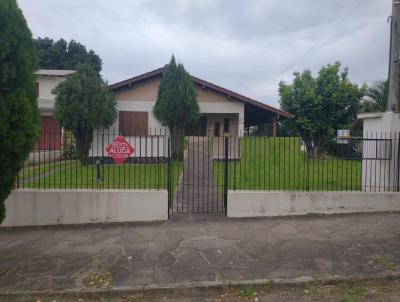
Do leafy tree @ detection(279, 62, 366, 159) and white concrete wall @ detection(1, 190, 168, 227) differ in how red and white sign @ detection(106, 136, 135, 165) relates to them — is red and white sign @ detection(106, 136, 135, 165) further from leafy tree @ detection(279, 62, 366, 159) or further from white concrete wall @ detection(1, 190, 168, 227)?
leafy tree @ detection(279, 62, 366, 159)

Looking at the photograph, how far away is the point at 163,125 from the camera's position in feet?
50.3

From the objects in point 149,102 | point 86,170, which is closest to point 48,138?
point 86,170

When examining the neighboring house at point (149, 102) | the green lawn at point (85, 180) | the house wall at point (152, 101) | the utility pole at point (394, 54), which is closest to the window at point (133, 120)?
the neighboring house at point (149, 102)

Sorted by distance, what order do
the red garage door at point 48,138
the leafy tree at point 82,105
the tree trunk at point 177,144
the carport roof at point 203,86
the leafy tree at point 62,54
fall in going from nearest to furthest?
the red garage door at point 48,138 < the tree trunk at point 177,144 < the leafy tree at point 82,105 < the carport roof at point 203,86 < the leafy tree at point 62,54

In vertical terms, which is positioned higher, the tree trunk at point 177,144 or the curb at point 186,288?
the tree trunk at point 177,144

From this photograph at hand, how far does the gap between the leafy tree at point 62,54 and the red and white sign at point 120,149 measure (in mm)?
34117

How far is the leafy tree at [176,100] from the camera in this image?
14844mm

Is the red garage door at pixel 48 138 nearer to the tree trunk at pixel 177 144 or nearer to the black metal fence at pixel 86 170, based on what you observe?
the black metal fence at pixel 86 170

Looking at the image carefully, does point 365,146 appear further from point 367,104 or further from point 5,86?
point 367,104

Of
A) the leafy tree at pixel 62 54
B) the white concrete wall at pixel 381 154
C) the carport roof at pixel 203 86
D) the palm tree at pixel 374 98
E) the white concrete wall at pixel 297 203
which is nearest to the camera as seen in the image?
the white concrete wall at pixel 297 203

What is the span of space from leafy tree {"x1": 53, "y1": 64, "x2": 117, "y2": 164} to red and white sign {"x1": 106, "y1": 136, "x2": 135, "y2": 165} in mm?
6607

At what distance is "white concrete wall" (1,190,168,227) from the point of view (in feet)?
22.6

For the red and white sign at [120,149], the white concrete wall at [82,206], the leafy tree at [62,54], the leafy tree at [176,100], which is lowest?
the white concrete wall at [82,206]

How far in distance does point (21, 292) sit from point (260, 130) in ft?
94.5
